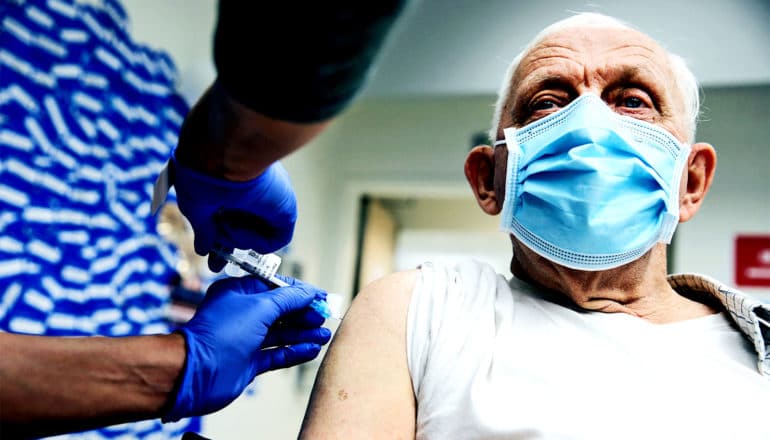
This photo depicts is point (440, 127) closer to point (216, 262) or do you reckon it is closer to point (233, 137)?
point (216, 262)

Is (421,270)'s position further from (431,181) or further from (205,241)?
(431,181)

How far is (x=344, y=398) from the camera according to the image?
881 mm

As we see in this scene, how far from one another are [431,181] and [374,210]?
0.86 metres

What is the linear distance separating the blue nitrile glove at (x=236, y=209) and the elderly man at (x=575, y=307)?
0.20 m

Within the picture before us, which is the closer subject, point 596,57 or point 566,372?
point 566,372

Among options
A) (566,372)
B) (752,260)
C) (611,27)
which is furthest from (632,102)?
(752,260)

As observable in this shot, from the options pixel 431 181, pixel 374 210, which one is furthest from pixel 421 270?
pixel 374 210

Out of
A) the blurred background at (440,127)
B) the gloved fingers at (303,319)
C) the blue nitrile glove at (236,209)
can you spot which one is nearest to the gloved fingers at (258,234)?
the blue nitrile glove at (236,209)

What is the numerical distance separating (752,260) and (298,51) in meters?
3.36

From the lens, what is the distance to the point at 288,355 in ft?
3.13

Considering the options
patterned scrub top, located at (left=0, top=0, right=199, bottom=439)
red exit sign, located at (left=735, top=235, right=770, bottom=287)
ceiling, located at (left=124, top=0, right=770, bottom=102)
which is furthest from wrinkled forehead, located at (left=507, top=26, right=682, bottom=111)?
red exit sign, located at (left=735, top=235, right=770, bottom=287)

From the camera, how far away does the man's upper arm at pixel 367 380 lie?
864mm

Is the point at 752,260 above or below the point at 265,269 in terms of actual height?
below

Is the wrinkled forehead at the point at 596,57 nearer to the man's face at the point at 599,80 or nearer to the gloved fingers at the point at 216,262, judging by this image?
the man's face at the point at 599,80
